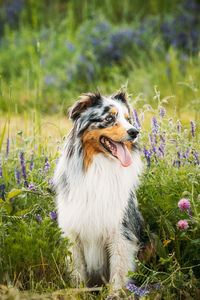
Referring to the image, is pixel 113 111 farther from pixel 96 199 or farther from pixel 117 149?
pixel 96 199

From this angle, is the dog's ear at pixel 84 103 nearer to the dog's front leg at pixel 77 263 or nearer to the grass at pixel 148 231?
the grass at pixel 148 231

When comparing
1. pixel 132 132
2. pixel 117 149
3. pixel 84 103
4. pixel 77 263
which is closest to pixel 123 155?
pixel 117 149

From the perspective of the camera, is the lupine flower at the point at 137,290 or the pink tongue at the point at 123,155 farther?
the pink tongue at the point at 123,155

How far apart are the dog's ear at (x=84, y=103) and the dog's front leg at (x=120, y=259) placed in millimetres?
967

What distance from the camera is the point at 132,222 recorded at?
303cm

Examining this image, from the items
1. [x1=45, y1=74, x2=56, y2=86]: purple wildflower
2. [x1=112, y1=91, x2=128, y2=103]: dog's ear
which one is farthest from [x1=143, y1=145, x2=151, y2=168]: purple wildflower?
[x1=45, y1=74, x2=56, y2=86]: purple wildflower

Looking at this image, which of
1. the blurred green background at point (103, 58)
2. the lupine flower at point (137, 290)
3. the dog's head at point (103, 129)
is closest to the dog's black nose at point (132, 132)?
the dog's head at point (103, 129)

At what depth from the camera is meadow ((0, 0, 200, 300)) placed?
2.81 meters

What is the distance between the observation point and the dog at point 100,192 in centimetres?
296

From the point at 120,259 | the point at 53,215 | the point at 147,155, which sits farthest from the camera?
the point at 147,155

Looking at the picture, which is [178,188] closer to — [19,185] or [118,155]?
[118,155]

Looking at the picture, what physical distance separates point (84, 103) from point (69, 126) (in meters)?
3.41

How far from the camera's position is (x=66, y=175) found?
3.10 metres

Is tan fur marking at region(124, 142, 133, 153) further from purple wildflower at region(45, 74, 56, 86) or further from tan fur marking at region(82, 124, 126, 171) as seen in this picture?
purple wildflower at region(45, 74, 56, 86)
